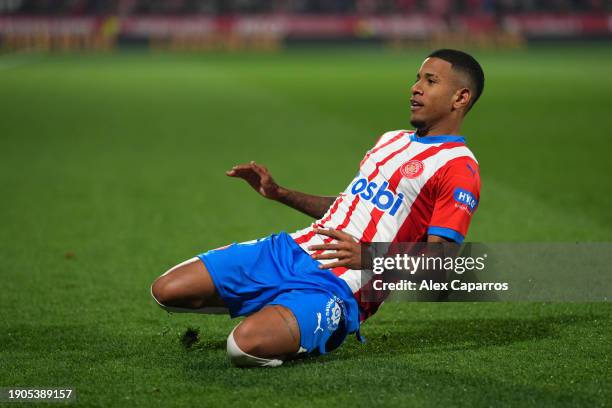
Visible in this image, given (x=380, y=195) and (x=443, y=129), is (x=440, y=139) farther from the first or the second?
(x=380, y=195)

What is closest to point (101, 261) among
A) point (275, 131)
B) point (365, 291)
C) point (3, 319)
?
point (3, 319)

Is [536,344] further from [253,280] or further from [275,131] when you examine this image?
[275,131]

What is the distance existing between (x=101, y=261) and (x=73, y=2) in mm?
33459

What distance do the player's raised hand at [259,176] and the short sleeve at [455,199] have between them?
36.7 inches

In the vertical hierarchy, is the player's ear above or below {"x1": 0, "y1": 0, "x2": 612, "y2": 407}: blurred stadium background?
above

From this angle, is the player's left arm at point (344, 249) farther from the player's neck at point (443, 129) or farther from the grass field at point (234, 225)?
the player's neck at point (443, 129)

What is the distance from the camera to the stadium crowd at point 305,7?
38.9m

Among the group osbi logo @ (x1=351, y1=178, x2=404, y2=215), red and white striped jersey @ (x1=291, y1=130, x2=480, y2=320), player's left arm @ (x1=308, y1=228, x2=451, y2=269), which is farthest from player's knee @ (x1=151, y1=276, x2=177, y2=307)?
osbi logo @ (x1=351, y1=178, x2=404, y2=215)

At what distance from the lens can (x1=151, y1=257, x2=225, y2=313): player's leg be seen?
196 inches

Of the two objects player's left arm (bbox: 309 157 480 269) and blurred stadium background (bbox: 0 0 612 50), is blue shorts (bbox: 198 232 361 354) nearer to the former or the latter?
player's left arm (bbox: 309 157 480 269)

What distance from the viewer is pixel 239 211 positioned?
31.0 feet

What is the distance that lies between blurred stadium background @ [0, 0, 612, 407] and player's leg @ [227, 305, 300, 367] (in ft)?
0.30

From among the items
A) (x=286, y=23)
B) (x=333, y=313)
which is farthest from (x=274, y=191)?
(x=286, y=23)

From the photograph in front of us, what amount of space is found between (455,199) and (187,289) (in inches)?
54.7
